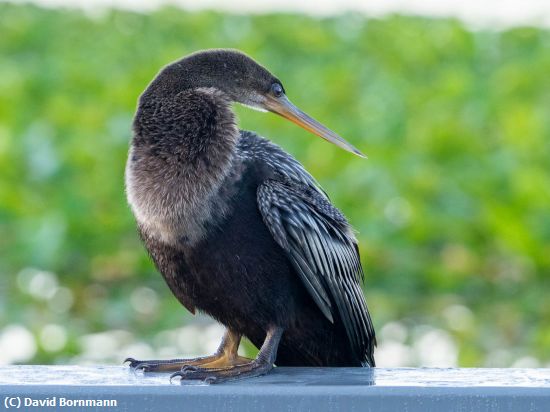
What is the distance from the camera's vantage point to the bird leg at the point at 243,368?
3055 mm

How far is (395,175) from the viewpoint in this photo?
7840 millimetres

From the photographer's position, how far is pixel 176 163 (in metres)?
3.38

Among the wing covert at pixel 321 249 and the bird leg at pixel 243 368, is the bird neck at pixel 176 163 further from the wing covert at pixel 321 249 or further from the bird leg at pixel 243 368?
the bird leg at pixel 243 368

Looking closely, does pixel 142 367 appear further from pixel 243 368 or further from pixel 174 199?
pixel 174 199

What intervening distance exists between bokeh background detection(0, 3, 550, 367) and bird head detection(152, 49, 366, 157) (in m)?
2.35

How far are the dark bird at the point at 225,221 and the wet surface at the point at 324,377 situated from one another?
0.73ft

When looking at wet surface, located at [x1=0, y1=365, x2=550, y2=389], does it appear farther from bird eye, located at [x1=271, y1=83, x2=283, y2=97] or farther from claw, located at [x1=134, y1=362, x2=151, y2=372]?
bird eye, located at [x1=271, y1=83, x2=283, y2=97]

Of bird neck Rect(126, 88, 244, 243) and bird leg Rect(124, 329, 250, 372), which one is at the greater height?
bird neck Rect(126, 88, 244, 243)

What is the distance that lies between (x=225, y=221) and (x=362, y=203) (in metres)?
4.22

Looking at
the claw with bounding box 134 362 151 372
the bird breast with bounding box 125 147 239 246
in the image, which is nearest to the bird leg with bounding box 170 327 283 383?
the claw with bounding box 134 362 151 372

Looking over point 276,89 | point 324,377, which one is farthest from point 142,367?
point 276,89

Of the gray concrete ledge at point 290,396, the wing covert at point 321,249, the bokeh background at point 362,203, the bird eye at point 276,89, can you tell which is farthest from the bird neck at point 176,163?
the bokeh background at point 362,203

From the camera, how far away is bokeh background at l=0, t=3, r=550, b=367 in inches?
251

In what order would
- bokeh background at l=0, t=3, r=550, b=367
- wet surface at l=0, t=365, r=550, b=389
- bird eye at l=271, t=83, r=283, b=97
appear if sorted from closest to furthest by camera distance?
wet surface at l=0, t=365, r=550, b=389 < bird eye at l=271, t=83, r=283, b=97 < bokeh background at l=0, t=3, r=550, b=367
